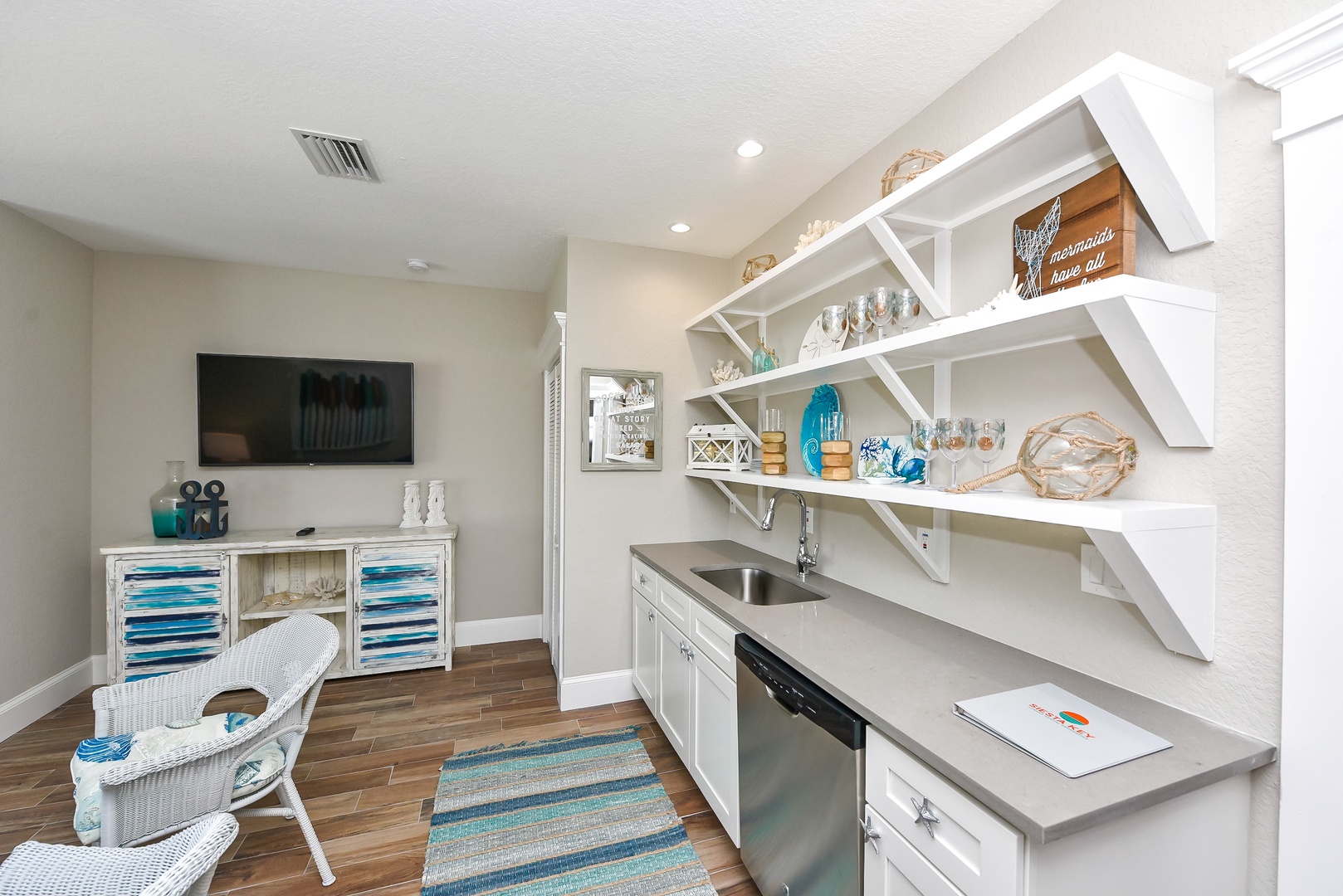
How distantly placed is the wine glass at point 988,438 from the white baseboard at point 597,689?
2278mm

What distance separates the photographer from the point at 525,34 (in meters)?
1.55

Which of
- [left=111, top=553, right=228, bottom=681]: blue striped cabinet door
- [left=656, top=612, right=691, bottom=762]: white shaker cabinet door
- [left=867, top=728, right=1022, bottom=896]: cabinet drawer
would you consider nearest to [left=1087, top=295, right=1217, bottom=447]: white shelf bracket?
[left=867, top=728, right=1022, bottom=896]: cabinet drawer

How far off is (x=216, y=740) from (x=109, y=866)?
54 cm

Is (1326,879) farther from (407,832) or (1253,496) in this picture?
(407,832)

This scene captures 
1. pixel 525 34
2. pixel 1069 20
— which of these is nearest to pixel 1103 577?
pixel 1069 20

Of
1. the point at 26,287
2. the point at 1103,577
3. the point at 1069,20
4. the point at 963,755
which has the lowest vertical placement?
the point at 963,755

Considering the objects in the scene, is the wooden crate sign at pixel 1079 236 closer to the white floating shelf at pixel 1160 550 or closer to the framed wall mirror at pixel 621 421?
the white floating shelf at pixel 1160 550

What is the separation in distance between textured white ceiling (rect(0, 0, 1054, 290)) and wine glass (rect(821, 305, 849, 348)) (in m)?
0.65

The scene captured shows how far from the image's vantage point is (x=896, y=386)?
1626mm

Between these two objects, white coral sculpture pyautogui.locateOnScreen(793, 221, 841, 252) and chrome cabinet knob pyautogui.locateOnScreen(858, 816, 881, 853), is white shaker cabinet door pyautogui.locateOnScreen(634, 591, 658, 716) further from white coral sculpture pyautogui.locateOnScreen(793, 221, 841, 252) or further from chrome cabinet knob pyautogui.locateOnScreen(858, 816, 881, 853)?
white coral sculpture pyautogui.locateOnScreen(793, 221, 841, 252)

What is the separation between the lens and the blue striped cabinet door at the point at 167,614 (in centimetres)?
302

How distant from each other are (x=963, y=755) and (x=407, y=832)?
201cm

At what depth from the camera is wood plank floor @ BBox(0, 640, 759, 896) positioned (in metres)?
1.86

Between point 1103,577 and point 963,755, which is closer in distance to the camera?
point 963,755
